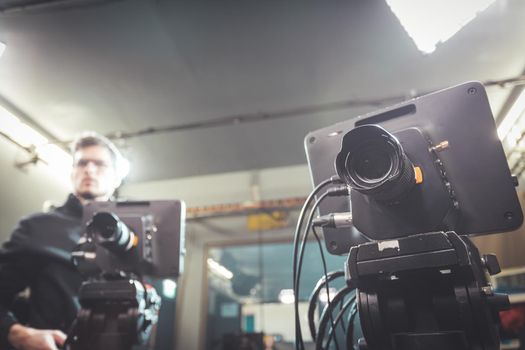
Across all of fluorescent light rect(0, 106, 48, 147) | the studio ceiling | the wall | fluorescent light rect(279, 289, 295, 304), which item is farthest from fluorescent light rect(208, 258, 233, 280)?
fluorescent light rect(0, 106, 48, 147)

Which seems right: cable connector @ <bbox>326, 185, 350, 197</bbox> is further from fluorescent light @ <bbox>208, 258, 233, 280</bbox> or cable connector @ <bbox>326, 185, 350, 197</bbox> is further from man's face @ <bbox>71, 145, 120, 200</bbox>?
fluorescent light @ <bbox>208, 258, 233, 280</bbox>

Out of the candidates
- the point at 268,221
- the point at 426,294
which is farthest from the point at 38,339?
the point at 268,221

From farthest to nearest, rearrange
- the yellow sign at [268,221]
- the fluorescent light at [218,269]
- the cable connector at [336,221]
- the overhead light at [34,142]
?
the fluorescent light at [218,269] → the yellow sign at [268,221] → the overhead light at [34,142] → the cable connector at [336,221]

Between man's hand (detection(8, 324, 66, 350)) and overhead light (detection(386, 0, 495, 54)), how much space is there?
5.97 ft

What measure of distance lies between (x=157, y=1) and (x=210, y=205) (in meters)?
2.22

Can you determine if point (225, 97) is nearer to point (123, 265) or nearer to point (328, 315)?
point (123, 265)

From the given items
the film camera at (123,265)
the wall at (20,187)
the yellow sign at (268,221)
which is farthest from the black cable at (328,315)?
the yellow sign at (268,221)

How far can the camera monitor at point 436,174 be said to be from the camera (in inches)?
21.6

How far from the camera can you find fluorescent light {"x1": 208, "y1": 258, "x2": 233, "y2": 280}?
362 cm

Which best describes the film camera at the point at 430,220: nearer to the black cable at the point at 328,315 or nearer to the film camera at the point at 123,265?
the black cable at the point at 328,315

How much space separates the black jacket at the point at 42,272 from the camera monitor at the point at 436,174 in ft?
3.81

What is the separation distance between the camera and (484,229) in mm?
557

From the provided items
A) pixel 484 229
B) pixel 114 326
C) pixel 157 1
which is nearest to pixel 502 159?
pixel 484 229

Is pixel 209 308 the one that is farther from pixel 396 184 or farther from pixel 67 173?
pixel 396 184
